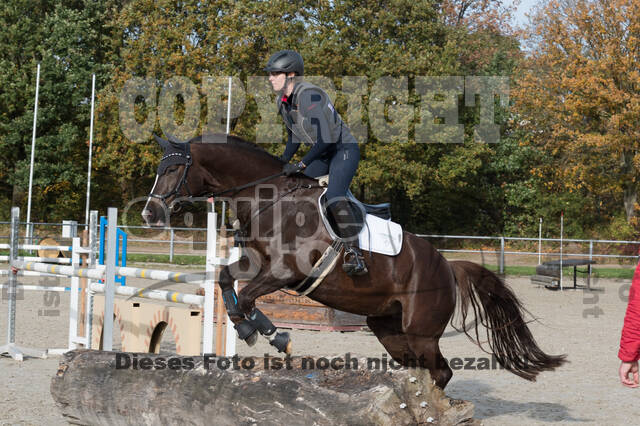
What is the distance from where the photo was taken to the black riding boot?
4203 mm

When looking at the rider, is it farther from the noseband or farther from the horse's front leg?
the noseband

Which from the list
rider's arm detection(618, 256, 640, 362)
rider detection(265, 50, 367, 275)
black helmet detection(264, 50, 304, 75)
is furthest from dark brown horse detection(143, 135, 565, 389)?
rider's arm detection(618, 256, 640, 362)

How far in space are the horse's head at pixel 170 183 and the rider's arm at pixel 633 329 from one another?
8.59 feet

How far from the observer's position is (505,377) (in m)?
6.73

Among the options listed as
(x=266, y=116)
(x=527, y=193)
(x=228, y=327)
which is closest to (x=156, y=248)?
(x=266, y=116)

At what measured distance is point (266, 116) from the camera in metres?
22.4

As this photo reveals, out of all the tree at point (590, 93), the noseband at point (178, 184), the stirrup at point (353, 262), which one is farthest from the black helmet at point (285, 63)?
the tree at point (590, 93)

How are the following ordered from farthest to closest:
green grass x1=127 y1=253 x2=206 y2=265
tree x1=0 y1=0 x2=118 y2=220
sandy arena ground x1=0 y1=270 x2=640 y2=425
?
1. tree x1=0 y1=0 x2=118 y2=220
2. green grass x1=127 y1=253 x2=206 y2=265
3. sandy arena ground x1=0 y1=270 x2=640 y2=425

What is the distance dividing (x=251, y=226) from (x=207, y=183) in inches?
16.8

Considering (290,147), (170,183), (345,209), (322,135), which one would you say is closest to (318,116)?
(322,135)

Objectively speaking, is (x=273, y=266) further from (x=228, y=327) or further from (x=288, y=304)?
(x=288, y=304)

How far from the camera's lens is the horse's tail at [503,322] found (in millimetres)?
4910

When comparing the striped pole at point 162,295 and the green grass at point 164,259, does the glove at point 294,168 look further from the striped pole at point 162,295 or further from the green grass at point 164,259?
the green grass at point 164,259

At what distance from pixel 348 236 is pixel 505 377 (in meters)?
3.35
